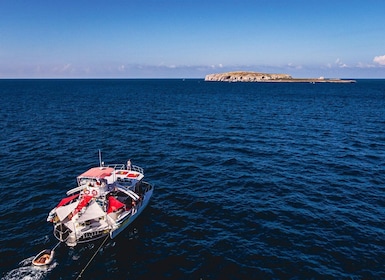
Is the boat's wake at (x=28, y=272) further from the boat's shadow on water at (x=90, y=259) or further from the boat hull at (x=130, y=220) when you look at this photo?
the boat hull at (x=130, y=220)

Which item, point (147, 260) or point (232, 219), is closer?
point (147, 260)

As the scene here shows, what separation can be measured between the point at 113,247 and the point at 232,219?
14.1m

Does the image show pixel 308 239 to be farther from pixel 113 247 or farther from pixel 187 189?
pixel 113 247

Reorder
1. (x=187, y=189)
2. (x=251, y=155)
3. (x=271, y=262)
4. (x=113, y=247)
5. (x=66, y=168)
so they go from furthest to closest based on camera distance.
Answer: (x=251, y=155) < (x=66, y=168) < (x=187, y=189) < (x=113, y=247) < (x=271, y=262)

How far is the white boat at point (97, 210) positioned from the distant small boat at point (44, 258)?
1.71 m

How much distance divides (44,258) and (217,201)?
69.5 ft

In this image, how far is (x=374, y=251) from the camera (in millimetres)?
27594

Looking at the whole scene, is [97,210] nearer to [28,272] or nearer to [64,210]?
[64,210]

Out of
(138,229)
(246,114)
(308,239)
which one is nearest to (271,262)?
(308,239)

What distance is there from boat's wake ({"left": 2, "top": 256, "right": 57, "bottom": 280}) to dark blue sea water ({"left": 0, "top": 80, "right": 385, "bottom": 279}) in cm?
10

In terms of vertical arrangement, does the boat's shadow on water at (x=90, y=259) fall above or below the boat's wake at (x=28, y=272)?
below

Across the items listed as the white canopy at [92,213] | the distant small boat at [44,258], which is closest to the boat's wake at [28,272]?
the distant small boat at [44,258]

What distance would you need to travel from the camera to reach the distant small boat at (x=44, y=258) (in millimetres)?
25156

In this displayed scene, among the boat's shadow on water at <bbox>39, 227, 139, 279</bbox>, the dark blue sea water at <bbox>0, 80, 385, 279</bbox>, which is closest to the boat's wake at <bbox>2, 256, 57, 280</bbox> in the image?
the boat's shadow on water at <bbox>39, 227, 139, 279</bbox>
